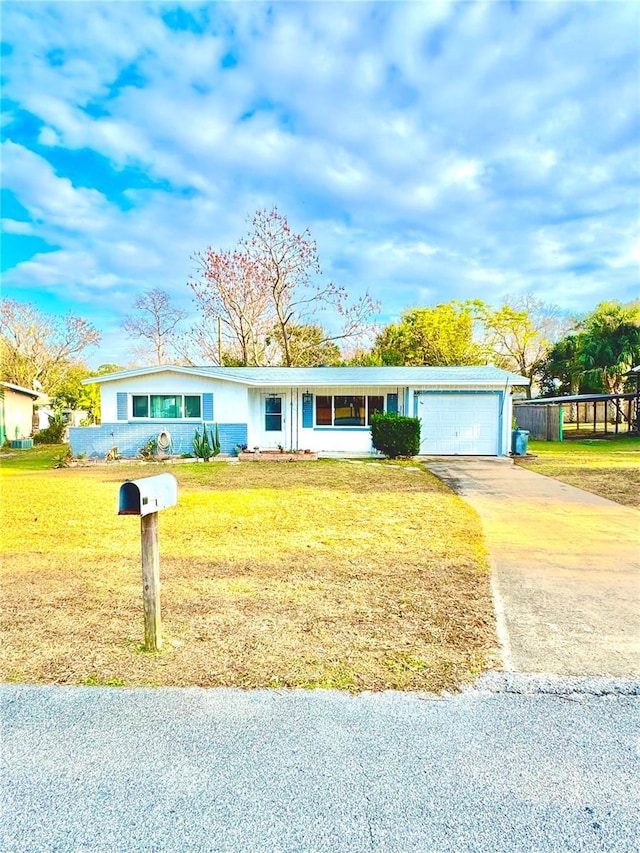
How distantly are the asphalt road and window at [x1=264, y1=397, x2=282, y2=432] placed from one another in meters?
14.3

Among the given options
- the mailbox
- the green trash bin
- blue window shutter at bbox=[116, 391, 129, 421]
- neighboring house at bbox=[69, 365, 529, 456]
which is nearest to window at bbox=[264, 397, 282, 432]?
neighboring house at bbox=[69, 365, 529, 456]

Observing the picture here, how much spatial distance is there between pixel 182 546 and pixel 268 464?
28.3 feet

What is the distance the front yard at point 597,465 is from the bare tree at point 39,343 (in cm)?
2976

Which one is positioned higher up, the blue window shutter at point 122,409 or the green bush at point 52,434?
the blue window shutter at point 122,409

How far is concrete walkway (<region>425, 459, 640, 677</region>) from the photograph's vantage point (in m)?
3.22

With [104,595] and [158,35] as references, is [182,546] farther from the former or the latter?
[158,35]

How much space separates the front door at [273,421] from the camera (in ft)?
55.4

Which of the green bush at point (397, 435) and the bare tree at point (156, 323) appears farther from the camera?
the bare tree at point (156, 323)

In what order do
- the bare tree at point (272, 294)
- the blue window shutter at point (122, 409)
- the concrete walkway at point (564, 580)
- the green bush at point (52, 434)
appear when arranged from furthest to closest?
the bare tree at point (272, 294)
the green bush at point (52, 434)
the blue window shutter at point (122, 409)
the concrete walkway at point (564, 580)

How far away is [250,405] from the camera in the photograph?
16578 millimetres

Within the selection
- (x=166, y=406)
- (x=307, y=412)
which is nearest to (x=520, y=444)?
(x=307, y=412)

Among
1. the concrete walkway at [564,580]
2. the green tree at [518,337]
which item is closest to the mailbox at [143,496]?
the concrete walkway at [564,580]

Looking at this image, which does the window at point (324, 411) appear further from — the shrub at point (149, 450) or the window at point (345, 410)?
the shrub at point (149, 450)

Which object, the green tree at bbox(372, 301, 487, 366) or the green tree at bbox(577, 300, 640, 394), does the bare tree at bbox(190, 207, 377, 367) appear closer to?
the green tree at bbox(372, 301, 487, 366)
